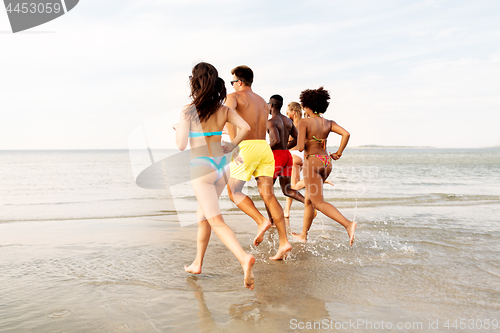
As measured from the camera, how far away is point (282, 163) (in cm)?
593

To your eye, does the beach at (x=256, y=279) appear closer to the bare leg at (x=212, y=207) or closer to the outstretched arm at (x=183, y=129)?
the bare leg at (x=212, y=207)

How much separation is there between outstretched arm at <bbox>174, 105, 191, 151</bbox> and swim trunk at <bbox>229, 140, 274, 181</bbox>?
3.87 feet

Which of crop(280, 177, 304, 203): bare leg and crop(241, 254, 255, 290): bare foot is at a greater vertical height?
crop(280, 177, 304, 203): bare leg

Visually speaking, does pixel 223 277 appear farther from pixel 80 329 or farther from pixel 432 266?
pixel 432 266

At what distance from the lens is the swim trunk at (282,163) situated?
5.93m

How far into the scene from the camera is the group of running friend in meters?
3.33

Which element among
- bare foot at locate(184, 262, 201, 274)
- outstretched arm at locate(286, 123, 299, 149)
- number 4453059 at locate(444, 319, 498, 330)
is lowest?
number 4453059 at locate(444, 319, 498, 330)

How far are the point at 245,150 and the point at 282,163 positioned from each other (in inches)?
65.4

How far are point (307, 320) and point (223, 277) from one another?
127cm

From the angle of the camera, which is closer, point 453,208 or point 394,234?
point 394,234

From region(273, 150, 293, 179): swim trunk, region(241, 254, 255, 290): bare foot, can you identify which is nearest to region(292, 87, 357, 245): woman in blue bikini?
region(273, 150, 293, 179): swim trunk

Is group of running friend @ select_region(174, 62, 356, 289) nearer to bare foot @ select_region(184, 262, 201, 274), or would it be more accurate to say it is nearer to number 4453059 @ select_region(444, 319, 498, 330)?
bare foot @ select_region(184, 262, 201, 274)

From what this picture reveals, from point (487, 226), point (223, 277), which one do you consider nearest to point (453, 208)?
point (487, 226)

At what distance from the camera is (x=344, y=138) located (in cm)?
521
